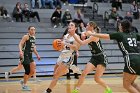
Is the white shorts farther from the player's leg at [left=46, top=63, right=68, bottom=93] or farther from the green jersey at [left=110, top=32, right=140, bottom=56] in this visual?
the green jersey at [left=110, top=32, right=140, bottom=56]

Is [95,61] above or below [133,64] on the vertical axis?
below

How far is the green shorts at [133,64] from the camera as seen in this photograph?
7828mm

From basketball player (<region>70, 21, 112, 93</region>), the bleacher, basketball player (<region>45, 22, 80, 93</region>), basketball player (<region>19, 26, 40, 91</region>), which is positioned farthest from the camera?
the bleacher

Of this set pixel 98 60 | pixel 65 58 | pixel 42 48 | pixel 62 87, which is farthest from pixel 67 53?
pixel 42 48

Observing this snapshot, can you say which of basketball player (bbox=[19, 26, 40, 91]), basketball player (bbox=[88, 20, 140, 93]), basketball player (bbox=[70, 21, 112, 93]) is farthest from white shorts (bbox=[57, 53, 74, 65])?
basketball player (bbox=[88, 20, 140, 93])

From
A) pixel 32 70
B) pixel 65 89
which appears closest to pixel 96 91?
pixel 65 89

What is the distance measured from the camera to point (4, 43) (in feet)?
57.7

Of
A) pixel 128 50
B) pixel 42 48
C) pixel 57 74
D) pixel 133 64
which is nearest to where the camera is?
pixel 133 64

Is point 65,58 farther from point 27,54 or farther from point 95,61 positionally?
point 27,54

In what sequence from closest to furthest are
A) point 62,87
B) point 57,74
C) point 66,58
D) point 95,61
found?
1. point 57,74
2. point 95,61
3. point 66,58
4. point 62,87

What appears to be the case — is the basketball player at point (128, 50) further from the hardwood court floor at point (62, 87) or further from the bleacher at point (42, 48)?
the bleacher at point (42, 48)

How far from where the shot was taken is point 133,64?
7844 mm

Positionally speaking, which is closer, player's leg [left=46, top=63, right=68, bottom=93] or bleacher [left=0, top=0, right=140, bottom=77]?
player's leg [left=46, top=63, right=68, bottom=93]

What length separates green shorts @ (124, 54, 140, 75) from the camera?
7.83 metres
